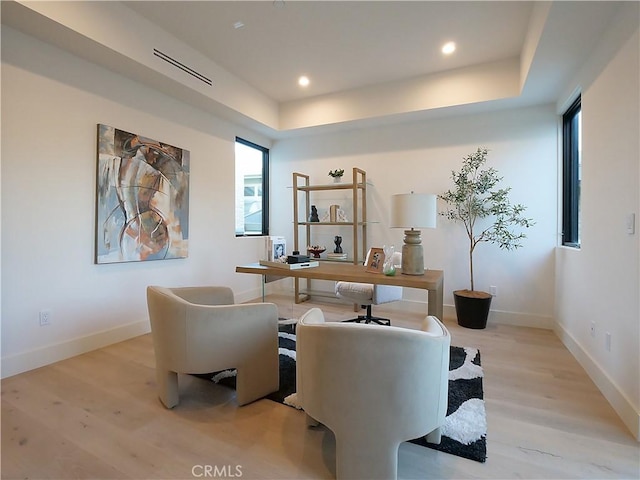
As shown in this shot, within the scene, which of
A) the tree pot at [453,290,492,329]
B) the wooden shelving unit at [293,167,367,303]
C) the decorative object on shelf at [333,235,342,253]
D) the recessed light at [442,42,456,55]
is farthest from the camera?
the decorative object on shelf at [333,235,342,253]

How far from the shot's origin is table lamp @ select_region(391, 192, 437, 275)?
88.0 inches

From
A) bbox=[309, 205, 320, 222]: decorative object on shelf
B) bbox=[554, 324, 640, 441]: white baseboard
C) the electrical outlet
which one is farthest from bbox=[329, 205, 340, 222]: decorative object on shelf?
the electrical outlet

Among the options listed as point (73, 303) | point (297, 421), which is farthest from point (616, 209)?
point (73, 303)

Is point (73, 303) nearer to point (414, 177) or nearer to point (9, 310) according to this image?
point (9, 310)

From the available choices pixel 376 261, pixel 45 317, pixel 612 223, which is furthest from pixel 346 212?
pixel 45 317

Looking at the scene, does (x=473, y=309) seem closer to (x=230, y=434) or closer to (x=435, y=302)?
(x=435, y=302)

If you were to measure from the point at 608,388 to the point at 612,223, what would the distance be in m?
1.04

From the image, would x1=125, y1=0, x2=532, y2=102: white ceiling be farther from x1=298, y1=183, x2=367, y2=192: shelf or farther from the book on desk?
the book on desk

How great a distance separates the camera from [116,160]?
283cm

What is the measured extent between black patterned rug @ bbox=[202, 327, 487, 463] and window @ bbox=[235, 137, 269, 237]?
7.57 ft

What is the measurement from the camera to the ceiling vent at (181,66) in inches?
111

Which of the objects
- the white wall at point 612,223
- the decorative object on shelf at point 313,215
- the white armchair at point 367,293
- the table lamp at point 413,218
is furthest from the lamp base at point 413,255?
the decorative object on shelf at point 313,215

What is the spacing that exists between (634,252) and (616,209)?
0.35 m

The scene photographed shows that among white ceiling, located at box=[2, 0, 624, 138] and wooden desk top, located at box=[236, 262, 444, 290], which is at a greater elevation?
white ceiling, located at box=[2, 0, 624, 138]
